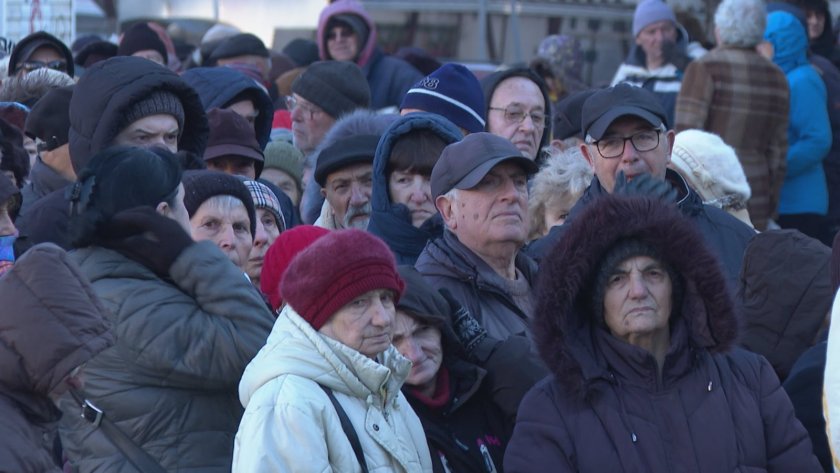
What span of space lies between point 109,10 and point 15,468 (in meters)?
13.9

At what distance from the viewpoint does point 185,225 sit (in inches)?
179

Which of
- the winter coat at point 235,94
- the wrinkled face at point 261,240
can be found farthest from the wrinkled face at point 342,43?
the wrinkled face at point 261,240

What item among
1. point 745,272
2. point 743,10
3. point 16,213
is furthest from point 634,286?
point 743,10

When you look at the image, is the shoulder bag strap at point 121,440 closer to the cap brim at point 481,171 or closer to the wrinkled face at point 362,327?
the wrinkled face at point 362,327

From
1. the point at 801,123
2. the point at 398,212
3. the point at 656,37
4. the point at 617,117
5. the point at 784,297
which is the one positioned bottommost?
the point at 801,123

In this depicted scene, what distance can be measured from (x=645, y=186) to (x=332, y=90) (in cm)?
281

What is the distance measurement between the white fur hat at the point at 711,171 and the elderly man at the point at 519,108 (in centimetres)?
87

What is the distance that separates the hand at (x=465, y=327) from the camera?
15.3ft

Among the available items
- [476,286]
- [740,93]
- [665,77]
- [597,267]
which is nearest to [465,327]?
[476,286]

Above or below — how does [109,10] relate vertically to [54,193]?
below

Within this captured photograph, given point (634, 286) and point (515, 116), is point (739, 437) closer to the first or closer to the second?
point (634, 286)

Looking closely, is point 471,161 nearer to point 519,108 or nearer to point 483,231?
point 483,231

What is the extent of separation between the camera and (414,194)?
18.4 ft

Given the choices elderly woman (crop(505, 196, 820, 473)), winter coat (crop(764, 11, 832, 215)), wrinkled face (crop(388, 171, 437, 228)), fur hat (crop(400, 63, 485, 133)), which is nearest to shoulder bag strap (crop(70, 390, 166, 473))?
elderly woman (crop(505, 196, 820, 473))
